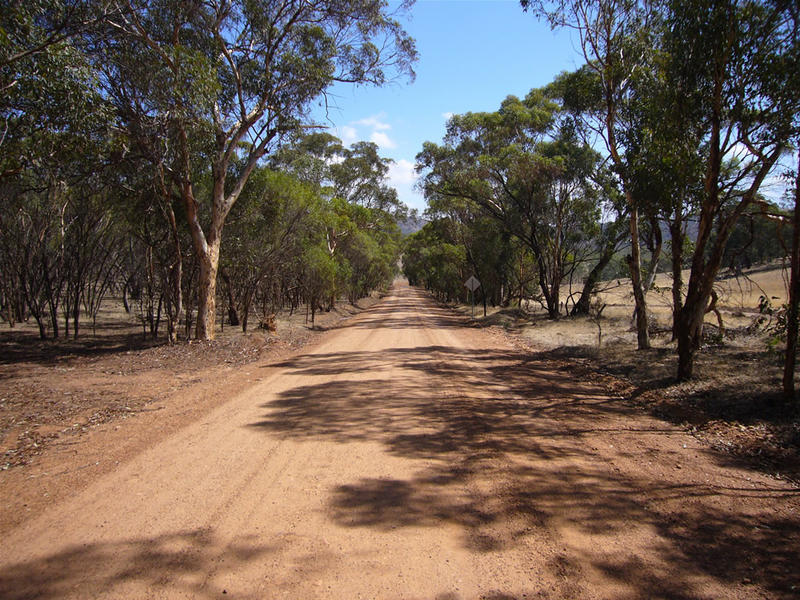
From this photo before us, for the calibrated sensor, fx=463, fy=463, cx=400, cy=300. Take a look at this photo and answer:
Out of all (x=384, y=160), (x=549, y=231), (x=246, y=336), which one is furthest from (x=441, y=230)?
(x=246, y=336)

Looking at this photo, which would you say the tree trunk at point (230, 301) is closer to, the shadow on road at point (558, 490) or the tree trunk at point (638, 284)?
the shadow on road at point (558, 490)

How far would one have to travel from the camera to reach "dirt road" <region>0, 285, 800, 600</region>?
3023 mm

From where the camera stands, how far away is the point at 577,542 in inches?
137

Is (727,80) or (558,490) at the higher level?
(727,80)

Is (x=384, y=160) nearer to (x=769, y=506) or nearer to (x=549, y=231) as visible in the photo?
(x=549, y=231)

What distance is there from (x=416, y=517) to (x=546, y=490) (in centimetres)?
136

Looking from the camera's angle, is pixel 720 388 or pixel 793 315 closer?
pixel 793 315

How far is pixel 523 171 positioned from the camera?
20531 millimetres

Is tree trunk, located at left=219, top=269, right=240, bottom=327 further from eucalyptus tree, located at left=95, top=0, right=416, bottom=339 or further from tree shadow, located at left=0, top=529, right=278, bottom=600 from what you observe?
tree shadow, located at left=0, top=529, right=278, bottom=600

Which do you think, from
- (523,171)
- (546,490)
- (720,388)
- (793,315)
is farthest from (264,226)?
(793,315)

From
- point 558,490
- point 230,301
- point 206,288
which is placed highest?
point 206,288

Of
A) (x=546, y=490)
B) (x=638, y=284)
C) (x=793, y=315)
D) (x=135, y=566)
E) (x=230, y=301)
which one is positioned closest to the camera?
(x=135, y=566)

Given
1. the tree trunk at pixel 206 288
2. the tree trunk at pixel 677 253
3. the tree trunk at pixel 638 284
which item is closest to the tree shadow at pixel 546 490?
the tree trunk at pixel 638 284

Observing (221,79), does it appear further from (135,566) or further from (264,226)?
(135,566)
